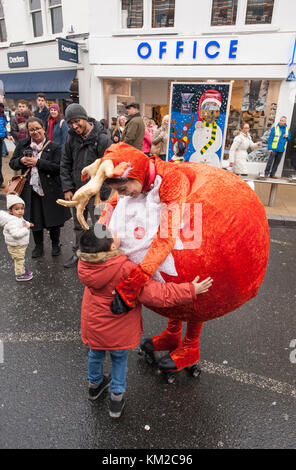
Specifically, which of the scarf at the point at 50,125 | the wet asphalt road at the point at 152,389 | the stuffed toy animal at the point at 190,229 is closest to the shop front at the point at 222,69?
the scarf at the point at 50,125

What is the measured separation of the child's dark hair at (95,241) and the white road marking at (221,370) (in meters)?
1.57

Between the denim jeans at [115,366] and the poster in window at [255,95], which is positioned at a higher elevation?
the poster in window at [255,95]

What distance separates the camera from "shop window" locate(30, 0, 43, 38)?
1166cm

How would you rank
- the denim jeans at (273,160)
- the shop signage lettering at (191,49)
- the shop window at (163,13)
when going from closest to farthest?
the denim jeans at (273,160)
the shop signage lettering at (191,49)
the shop window at (163,13)

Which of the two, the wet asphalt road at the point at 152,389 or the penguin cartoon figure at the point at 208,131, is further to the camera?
the penguin cartoon figure at the point at 208,131

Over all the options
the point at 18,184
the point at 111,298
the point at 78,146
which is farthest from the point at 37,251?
the point at 111,298

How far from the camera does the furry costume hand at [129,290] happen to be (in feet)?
5.68

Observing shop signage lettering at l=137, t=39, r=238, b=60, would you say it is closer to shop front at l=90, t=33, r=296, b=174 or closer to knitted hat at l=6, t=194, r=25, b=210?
shop front at l=90, t=33, r=296, b=174

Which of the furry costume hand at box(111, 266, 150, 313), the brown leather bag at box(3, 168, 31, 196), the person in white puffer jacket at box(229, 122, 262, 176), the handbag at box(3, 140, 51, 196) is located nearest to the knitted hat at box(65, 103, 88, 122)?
the handbag at box(3, 140, 51, 196)

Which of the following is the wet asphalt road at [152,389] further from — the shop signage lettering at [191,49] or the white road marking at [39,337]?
the shop signage lettering at [191,49]

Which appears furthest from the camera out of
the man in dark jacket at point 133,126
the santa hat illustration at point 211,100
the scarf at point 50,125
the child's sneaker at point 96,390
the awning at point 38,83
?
the awning at point 38,83

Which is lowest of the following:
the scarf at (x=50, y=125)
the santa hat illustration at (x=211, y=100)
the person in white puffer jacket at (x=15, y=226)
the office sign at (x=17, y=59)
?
the person in white puffer jacket at (x=15, y=226)
